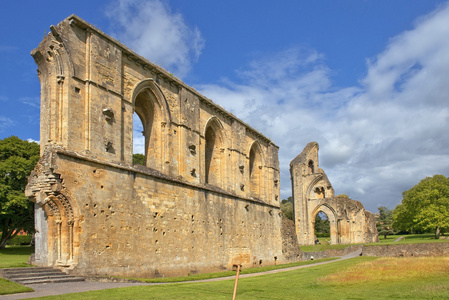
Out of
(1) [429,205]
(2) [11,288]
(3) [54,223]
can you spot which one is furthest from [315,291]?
(1) [429,205]

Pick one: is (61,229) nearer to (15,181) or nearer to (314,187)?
(15,181)

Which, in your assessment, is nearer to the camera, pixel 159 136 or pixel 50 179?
pixel 50 179

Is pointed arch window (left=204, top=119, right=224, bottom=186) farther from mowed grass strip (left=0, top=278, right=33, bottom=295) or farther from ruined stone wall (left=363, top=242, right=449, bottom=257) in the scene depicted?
ruined stone wall (left=363, top=242, right=449, bottom=257)

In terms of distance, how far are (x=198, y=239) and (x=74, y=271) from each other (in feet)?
27.8

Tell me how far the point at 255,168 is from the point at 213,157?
20.7ft

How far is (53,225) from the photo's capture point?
14.8 meters

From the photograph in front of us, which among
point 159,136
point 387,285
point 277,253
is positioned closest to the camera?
point 387,285

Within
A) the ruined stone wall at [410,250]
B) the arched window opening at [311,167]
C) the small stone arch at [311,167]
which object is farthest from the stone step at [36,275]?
the arched window opening at [311,167]

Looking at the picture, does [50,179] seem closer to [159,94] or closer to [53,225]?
[53,225]

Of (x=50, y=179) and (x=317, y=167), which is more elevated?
(x=317, y=167)

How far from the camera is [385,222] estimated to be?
88.8 metres

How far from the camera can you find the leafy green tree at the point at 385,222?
81425 millimetres

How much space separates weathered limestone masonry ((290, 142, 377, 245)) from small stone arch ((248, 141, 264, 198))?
2239 centimetres

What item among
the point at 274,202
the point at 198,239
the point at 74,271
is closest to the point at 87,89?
the point at 74,271
